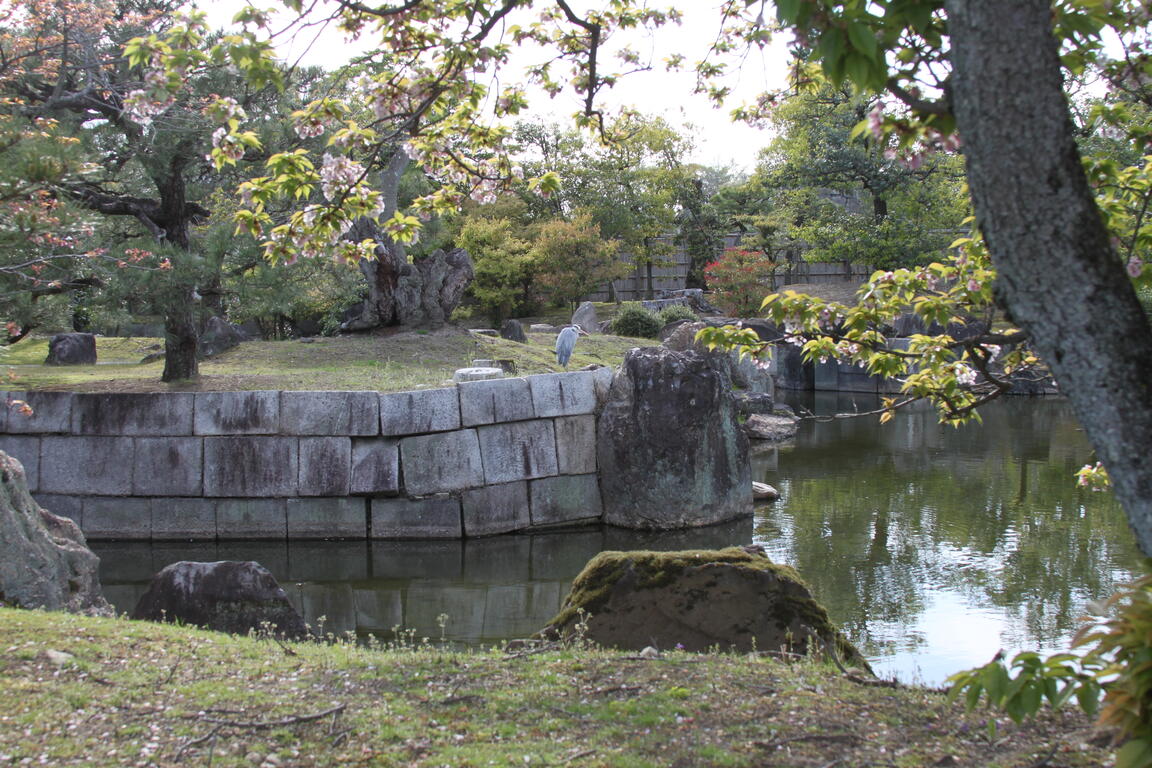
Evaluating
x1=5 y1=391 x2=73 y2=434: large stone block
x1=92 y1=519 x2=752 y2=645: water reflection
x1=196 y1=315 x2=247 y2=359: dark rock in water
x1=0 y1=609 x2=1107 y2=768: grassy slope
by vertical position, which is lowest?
x1=92 y1=519 x2=752 y2=645: water reflection

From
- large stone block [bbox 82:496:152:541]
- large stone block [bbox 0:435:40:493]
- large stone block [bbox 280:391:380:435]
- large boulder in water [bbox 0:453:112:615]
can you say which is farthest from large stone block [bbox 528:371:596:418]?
large stone block [bbox 0:435:40:493]

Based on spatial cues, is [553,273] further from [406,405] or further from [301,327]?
[406,405]

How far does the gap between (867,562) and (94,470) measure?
8348 mm

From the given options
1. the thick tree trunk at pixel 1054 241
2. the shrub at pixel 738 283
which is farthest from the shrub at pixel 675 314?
the thick tree trunk at pixel 1054 241

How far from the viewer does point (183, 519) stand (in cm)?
1073

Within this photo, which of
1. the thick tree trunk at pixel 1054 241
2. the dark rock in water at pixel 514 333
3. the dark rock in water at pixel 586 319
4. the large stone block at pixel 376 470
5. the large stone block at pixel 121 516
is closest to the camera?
the thick tree trunk at pixel 1054 241

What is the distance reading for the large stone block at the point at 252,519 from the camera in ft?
35.0

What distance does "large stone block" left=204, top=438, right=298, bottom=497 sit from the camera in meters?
10.7

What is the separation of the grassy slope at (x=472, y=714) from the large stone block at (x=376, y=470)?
547 centimetres

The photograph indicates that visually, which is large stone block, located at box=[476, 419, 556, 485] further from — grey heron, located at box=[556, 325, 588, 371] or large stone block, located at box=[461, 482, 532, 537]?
grey heron, located at box=[556, 325, 588, 371]

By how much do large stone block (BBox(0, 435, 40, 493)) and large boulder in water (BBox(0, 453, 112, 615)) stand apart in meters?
4.26

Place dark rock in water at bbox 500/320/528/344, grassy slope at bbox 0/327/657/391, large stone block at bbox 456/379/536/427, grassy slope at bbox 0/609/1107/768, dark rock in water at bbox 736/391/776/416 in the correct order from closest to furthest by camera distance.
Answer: grassy slope at bbox 0/609/1107/768 < large stone block at bbox 456/379/536/427 < grassy slope at bbox 0/327/657/391 < dark rock in water at bbox 500/320/528/344 < dark rock in water at bbox 736/391/776/416

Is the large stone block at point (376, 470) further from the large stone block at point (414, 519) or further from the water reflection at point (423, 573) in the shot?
the water reflection at point (423, 573)

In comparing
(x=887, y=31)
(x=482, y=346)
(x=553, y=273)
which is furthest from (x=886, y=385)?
(x=887, y=31)
